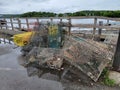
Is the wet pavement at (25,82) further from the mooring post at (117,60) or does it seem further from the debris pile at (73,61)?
the mooring post at (117,60)

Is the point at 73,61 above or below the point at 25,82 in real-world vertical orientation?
above

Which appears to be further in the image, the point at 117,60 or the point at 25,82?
the point at 117,60

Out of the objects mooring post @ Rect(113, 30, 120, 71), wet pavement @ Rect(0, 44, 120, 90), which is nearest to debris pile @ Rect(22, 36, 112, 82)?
mooring post @ Rect(113, 30, 120, 71)

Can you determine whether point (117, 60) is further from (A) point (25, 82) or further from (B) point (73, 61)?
(A) point (25, 82)

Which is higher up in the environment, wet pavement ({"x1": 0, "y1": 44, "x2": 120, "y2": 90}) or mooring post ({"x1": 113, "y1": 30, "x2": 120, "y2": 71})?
mooring post ({"x1": 113, "y1": 30, "x2": 120, "y2": 71})

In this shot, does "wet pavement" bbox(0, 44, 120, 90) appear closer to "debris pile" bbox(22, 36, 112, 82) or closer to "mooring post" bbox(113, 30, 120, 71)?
"debris pile" bbox(22, 36, 112, 82)

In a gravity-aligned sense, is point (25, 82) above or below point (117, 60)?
below

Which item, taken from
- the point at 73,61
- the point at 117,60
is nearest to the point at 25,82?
the point at 73,61

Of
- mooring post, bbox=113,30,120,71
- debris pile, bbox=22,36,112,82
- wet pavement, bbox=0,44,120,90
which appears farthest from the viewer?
mooring post, bbox=113,30,120,71

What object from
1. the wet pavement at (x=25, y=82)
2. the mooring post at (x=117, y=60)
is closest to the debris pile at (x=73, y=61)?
the mooring post at (x=117, y=60)

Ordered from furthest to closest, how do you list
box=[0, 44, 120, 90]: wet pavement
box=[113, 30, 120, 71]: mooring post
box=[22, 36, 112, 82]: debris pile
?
box=[113, 30, 120, 71]: mooring post < box=[22, 36, 112, 82]: debris pile < box=[0, 44, 120, 90]: wet pavement

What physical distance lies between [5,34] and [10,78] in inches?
502

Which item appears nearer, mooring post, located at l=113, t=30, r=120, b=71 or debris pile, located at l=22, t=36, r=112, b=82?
debris pile, located at l=22, t=36, r=112, b=82

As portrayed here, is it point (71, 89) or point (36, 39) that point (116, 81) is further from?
point (36, 39)
